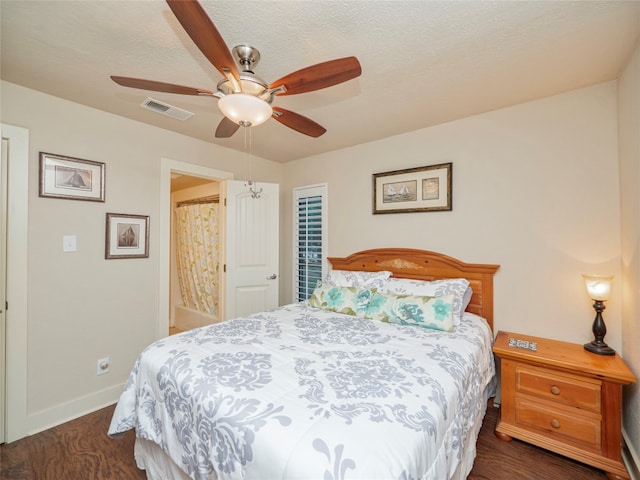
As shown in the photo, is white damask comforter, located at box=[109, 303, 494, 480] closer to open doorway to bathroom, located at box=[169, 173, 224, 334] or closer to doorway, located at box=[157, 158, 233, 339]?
doorway, located at box=[157, 158, 233, 339]

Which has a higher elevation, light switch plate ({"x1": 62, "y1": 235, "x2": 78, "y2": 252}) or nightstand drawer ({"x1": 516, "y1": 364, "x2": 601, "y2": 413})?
light switch plate ({"x1": 62, "y1": 235, "x2": 78, "y2": 252})

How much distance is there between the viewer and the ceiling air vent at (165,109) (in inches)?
89.4

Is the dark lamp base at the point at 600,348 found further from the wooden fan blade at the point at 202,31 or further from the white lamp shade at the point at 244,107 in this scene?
the wooden fan blade at the point at 202,31

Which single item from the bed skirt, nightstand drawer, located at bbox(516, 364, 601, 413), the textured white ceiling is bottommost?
the bed skirt

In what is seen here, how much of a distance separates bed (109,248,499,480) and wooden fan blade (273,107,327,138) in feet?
4.59

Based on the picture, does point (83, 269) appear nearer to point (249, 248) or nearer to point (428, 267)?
point (249, 248)

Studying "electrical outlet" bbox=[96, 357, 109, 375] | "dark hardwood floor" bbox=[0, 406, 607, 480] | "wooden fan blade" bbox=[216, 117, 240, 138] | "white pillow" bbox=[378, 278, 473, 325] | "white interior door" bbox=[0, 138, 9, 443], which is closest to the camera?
"dark hardwood floor" bbox=[0, 406, 607, 480]

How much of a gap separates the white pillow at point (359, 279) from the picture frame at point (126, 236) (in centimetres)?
187

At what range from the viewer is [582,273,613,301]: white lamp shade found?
1.84 m

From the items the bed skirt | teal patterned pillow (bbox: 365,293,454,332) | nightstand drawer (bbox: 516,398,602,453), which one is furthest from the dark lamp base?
the bed skirt

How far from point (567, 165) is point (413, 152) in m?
1.24

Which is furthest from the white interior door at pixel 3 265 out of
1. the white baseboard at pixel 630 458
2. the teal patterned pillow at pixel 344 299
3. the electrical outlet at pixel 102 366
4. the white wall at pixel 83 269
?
the white baseboard at pixel 630 458

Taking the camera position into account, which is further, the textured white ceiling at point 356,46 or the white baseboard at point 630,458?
→ the white baseboard at point 630,458

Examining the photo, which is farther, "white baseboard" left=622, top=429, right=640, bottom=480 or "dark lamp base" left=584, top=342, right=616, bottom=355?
"dark lamp base" left=584, top=342, right=616, bottom=355
